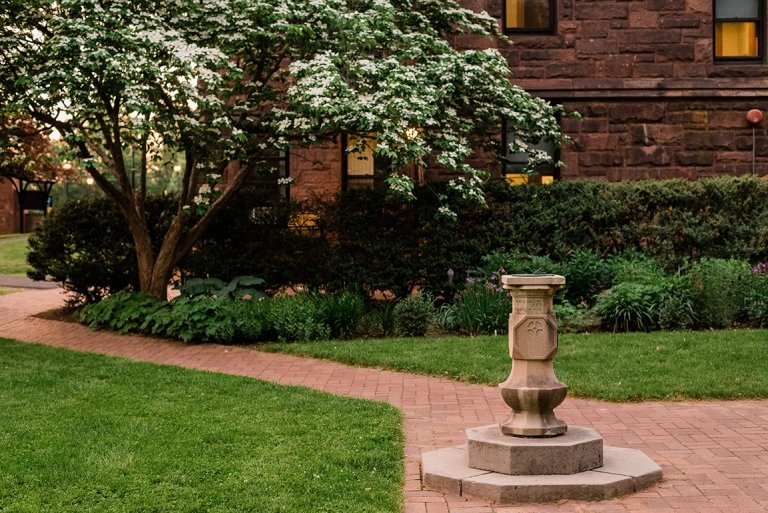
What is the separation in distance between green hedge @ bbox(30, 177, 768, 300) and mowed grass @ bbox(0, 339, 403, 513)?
13.8ft

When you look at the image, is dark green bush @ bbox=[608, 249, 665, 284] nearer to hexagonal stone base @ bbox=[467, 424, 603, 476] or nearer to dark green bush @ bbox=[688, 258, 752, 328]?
dark green bush @ bbox=[688, 258, 752, 328]

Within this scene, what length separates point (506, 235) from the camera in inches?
510

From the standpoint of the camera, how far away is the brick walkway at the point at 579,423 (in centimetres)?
542

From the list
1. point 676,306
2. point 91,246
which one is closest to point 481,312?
point 676,306

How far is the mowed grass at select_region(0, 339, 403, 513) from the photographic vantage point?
17.6 ft

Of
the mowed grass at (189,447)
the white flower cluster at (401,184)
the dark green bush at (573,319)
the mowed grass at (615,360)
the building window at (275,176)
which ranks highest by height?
the building window at (275,176)

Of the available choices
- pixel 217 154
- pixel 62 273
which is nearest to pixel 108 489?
pixel 217 154

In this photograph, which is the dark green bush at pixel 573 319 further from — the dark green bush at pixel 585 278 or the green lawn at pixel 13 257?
the green lawn at pixel 13 257

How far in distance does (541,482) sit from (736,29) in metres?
13.4

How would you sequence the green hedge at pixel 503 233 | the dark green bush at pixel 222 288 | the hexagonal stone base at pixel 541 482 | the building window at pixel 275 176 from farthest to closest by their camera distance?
the building window at pixel 275 176 < the green hedge at pixel 503 233 < the dark green bush at pixel 222 288 < the hexagonal stone base at pixel 541 482

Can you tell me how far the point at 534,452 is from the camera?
18.7 ft

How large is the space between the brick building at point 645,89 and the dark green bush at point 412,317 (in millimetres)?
4726

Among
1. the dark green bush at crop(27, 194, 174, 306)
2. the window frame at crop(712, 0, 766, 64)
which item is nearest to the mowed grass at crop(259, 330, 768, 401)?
the dark green bush at crop(27, 194, 174, 306)

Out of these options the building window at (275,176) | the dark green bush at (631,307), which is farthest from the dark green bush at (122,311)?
the dark green bush at (631,307)
